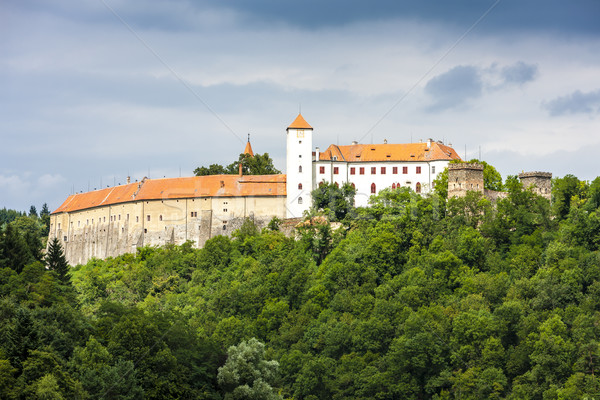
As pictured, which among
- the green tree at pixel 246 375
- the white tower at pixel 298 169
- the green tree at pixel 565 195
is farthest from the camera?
the white tower at pixel 298 169

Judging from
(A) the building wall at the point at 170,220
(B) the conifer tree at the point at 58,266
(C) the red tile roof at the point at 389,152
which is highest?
(C) the red tile roof at the point at 389,152

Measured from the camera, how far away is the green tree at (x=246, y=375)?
4790cm

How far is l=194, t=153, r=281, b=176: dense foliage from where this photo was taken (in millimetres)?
96125

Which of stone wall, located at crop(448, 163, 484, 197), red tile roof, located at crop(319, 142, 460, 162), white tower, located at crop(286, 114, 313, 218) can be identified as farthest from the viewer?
red tile roof, located at crop(319, 142, 460, 162)

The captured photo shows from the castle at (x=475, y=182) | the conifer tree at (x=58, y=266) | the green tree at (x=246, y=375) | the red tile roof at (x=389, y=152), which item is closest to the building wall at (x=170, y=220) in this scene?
the red tile roof at (x=389, y=152)

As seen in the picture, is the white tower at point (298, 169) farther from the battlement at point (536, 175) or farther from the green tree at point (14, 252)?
the green tree at point (14, 252)

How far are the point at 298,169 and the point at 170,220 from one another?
1465 centimetres

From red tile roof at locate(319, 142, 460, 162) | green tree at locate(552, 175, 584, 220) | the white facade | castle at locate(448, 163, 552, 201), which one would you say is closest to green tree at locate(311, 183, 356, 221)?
the white facade

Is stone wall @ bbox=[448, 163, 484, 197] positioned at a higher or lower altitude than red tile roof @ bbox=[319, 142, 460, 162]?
lower

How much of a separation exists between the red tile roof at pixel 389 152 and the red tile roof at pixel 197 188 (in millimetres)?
5839

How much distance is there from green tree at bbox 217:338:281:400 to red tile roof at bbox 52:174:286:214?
37186 millimetres

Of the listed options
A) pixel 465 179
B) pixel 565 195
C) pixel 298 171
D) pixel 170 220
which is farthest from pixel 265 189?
pixel 565 195

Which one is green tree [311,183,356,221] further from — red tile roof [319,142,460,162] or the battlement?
the battlement

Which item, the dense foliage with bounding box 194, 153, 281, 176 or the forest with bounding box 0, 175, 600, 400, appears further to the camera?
the dense foliage with bounding box 194, 153, 281, 176
